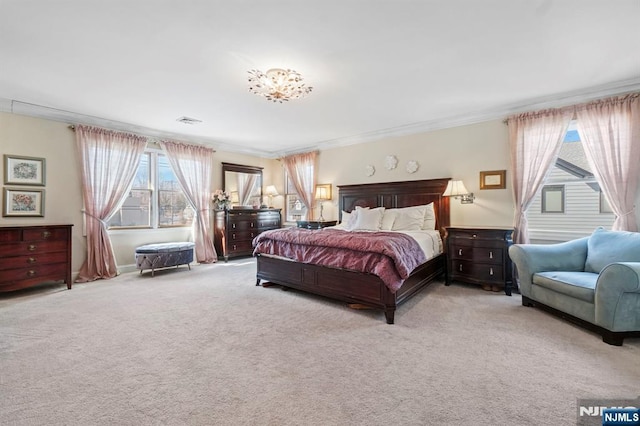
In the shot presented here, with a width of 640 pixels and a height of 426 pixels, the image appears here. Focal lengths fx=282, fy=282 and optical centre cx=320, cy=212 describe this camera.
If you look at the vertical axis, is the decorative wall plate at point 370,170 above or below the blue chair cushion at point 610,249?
above

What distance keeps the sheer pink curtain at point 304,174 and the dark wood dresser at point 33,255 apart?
4.25 m

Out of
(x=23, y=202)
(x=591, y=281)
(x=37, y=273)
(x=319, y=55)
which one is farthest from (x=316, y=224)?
(x=23, y=202)

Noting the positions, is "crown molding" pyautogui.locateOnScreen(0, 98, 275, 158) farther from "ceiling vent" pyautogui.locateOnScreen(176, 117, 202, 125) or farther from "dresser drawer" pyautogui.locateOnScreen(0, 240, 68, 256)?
"dresser drawer" pyautogui.locateOnScreen(0, 240, 68, 256)

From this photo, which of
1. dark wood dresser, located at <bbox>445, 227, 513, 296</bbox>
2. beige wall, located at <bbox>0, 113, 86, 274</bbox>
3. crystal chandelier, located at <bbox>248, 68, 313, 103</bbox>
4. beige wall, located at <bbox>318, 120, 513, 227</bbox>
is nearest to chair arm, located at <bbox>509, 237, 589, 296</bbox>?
dark wood dresser, located at <bbox>445, 227, 513, 296</bbox>

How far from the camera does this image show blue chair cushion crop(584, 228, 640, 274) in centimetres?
282

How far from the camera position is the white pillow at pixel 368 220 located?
4727 millimetres

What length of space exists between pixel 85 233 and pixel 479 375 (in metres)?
5.71

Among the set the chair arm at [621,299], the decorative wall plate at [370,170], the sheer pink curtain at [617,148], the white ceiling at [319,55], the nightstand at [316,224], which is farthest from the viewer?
the nightstand at [316,224]

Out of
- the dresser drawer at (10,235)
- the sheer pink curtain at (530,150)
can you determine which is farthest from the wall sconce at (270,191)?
the sheer pink curtain at (530,150)

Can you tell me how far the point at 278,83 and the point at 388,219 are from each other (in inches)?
111

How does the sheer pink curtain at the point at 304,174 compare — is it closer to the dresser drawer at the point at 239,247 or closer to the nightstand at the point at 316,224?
the nightstand at the point at 316,224

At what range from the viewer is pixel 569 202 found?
4121mm

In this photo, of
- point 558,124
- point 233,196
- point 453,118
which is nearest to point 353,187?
point 453,118

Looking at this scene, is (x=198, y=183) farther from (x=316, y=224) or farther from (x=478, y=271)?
(x=478, y=271)
